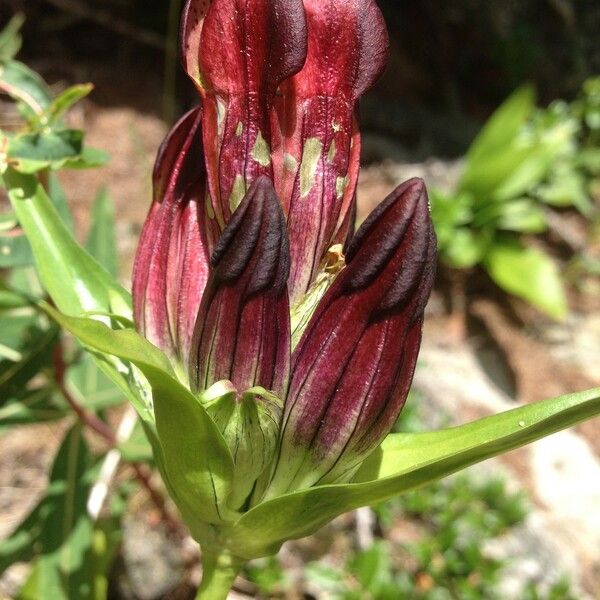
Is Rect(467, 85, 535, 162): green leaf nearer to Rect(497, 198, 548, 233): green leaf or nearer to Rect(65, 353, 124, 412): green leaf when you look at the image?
Rect(497, 198, 548, 233): green leaf

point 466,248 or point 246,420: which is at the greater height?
point 246,420

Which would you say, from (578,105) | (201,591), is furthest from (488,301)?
(201,591)

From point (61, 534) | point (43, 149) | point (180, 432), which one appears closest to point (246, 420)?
point (180, 432)

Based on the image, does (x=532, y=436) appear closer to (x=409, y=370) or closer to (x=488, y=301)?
(x=409, y=370)

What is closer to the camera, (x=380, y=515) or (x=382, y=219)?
(x=382, y=219)

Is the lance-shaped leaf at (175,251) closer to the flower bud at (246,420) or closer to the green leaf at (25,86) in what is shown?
the flower bud at (246,420)

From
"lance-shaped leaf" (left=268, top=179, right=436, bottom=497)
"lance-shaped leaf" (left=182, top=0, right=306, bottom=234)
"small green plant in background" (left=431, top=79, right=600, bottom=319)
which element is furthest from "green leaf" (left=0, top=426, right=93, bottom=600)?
"small green plant in background" (left=431, top=79, right=600, bottom=319)

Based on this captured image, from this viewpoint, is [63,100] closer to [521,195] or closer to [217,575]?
[217,575]
